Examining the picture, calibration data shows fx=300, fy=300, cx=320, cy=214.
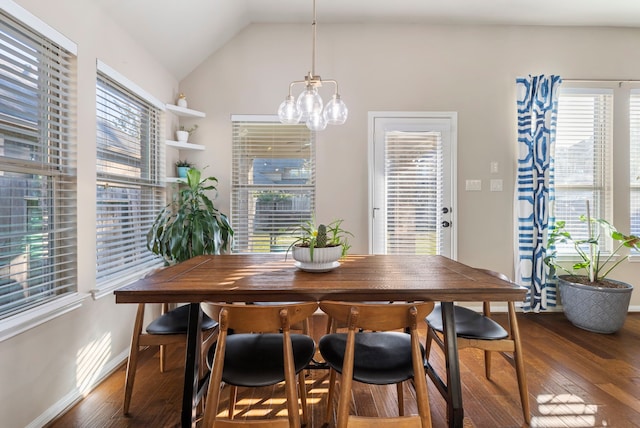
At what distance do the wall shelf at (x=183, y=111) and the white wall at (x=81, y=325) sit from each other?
0.40m

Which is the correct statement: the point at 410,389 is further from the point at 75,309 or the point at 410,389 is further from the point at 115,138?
the point at 115,138

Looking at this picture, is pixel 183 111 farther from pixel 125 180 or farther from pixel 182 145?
pixel 125 180

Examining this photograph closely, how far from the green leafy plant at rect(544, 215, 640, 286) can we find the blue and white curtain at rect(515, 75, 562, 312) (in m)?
0.11

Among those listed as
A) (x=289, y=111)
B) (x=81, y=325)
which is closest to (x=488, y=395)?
(x=289, y=111)

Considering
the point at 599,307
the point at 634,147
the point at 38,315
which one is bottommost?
the point at 599,307

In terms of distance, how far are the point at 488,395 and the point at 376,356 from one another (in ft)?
3.37

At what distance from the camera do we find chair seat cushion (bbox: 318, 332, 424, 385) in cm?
121

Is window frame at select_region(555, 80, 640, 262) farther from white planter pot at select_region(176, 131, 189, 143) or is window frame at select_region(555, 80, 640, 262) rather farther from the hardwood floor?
white planter pot at select_region(176, 131, 189, 143)

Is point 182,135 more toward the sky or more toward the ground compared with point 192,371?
more toward the sky

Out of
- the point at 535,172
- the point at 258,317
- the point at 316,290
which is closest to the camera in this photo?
the point at 258,317

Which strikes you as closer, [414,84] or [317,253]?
[317,253]

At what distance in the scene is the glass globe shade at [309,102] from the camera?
5.88 feet

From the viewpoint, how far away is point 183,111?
288 centimetres

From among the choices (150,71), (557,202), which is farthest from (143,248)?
(557,202)
